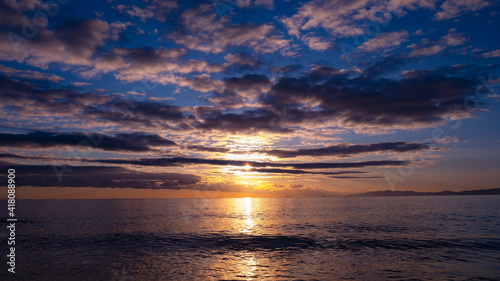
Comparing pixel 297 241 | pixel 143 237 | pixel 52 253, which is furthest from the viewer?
pixel 143 237

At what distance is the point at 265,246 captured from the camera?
41281mm

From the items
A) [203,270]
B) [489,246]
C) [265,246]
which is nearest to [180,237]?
[265,246]

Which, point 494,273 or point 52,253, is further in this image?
point 52,253

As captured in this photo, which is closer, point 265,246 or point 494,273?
point 494,273

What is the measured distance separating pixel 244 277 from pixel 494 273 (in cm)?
2187

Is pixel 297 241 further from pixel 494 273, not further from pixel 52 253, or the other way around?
pixel 52 253

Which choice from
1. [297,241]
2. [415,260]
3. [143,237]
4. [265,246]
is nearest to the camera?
[415,260]

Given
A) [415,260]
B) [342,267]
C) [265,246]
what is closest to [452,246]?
[415,260]

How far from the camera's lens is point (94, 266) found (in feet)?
96.1

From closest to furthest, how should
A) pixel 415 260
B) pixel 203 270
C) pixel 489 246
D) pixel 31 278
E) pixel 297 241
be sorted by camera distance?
pixel 31 278 < pixel 203 270 < pixel 415 260 < pixel 489 246 < pixel 297 241

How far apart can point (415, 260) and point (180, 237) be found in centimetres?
3517

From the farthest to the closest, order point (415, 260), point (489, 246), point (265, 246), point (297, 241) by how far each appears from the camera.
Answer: point (297, 241), point (265, 246), point (489, 246), point (415, 260)

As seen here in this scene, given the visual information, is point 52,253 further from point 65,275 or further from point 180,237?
point 180,237

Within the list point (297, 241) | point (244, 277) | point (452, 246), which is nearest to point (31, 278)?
point (244, 277)
